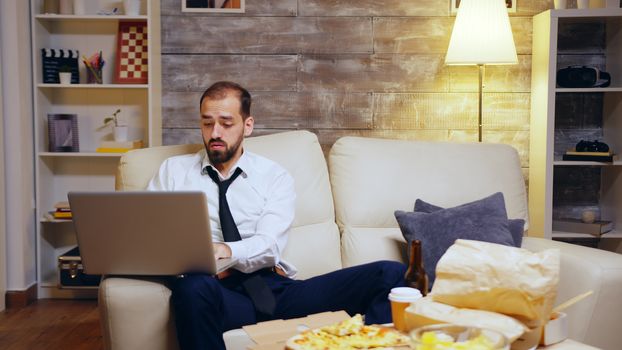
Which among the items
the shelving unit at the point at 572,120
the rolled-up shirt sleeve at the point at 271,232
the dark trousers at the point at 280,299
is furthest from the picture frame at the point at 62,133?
the shelving unit at the point at 572,120

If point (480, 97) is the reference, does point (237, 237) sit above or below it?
below

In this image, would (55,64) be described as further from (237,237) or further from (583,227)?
(583,227)

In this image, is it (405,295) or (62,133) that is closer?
(405,295)

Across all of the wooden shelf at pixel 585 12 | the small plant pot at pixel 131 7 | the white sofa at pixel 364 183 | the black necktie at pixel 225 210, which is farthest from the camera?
the small plant pot at pixel 131 7

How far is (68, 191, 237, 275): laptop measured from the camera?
1949mm

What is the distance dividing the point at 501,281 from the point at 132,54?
3008 mm

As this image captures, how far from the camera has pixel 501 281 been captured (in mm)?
1467

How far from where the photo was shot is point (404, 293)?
1653mm

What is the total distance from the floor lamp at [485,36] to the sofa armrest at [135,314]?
2.05 metres

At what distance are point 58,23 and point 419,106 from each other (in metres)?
2.05

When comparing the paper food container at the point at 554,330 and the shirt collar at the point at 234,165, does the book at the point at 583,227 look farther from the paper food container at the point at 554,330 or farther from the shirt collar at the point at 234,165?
the paper food container at the point at 554,330

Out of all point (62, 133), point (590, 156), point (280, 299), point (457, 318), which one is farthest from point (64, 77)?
point (457, 318)

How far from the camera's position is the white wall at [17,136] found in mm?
3783

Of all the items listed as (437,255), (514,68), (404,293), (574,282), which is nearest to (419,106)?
(514,68)
